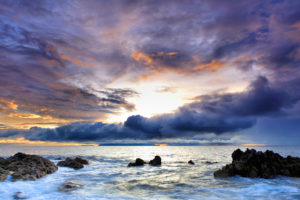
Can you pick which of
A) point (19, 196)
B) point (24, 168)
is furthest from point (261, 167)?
point (24, 168)

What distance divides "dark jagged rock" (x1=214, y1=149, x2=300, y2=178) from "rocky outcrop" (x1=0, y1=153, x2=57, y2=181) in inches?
996

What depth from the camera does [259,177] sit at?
1043 inches

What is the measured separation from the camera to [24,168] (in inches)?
976

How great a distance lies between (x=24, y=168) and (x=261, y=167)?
33.6 m

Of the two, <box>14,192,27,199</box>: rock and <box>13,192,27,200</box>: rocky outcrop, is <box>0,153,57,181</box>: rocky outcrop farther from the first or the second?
<box>14,192,27,199</box>: rock

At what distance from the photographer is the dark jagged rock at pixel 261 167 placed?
27.0 metres

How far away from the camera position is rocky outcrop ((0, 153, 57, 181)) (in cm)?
2113

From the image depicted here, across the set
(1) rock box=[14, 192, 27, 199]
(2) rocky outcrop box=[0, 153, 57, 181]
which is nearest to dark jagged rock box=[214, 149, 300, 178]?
(1) rock box=[14, 192, 27, 199]

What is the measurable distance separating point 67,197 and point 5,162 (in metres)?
19.3

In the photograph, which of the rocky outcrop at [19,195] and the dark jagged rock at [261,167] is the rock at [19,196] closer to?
the rocky outcrop at [19,195]

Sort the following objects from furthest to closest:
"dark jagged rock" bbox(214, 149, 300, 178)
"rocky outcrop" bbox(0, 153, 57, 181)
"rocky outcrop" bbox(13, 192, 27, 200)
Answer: "dark jagged rock" bbox(214, 149, 300, 178)
"rocky outcrop" bbox(0, 153, 57, 181)
"rocky outcrop" bbox(13, 192, 27, 200)

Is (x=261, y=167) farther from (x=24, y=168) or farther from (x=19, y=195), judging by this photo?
(x=24, y=168)

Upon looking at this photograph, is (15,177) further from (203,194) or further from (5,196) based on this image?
(203,194)

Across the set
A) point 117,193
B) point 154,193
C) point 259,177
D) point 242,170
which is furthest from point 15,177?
point 259,177
